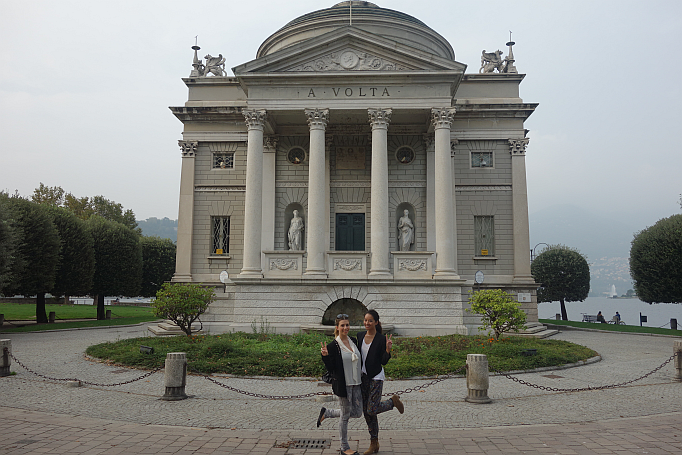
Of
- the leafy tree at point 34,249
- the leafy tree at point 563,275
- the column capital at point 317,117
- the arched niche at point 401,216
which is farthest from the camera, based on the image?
the leafy tree at point 563,275

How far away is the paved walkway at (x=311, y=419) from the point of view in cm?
791

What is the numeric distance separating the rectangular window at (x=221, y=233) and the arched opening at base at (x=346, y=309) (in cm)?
980

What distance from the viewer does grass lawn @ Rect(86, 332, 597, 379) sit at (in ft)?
48.1

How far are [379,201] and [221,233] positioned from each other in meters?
11.6

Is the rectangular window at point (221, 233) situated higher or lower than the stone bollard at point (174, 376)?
higher

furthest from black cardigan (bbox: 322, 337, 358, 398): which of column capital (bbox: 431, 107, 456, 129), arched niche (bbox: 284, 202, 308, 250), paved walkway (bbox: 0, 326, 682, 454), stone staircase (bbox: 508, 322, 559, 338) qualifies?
arched niche (bbox: 284, 202, 308, 250)

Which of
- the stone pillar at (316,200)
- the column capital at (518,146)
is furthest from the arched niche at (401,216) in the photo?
the column capital at (518,146)

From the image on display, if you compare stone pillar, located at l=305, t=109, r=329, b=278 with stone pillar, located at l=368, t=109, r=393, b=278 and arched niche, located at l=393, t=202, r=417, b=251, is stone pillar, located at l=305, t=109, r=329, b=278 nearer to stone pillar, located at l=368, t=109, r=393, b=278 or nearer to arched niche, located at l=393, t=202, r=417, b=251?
stone pillar, located at l=368, t=109, r=393, b=278

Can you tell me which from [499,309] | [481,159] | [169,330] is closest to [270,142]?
[169,330]

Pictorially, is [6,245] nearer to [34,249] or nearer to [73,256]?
[34,249]

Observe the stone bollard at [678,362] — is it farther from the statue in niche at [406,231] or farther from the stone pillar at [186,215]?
the stone pillar at [186,215]

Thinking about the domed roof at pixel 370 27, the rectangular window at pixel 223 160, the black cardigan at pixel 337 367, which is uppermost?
the domed roof at pixel 370 27

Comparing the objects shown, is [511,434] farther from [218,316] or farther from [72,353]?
[218,316]

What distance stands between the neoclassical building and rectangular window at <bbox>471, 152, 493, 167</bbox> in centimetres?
8
